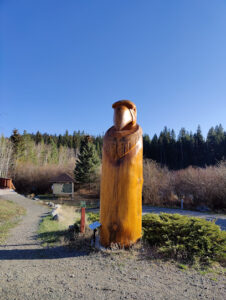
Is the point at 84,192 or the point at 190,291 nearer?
the point at 190,291

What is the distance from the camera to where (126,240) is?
448cm

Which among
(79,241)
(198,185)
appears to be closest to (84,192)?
(198,185)

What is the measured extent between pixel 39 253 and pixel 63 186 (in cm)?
1908

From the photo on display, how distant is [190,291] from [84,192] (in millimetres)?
25227

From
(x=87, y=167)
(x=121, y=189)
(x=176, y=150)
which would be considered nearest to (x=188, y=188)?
(x=87, y=167)

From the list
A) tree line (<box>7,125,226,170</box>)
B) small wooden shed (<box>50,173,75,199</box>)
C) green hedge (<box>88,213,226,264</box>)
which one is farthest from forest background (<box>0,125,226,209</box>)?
green hedge (<box>88,213,226,264</box>)

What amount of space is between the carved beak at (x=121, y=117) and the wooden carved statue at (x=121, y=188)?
0.31 ft

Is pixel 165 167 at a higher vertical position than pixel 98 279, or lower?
higher

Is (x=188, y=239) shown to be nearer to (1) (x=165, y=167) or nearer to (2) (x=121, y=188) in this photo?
(2) (x=121, y=188)

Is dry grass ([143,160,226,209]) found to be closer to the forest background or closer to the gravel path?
the forest background

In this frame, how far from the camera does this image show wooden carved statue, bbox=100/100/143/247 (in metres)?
4.49

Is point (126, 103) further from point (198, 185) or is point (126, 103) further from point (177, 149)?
point (177, 149)

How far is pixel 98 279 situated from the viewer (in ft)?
11.0

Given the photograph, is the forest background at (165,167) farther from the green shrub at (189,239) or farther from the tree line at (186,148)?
the green shrub at (189,239)
